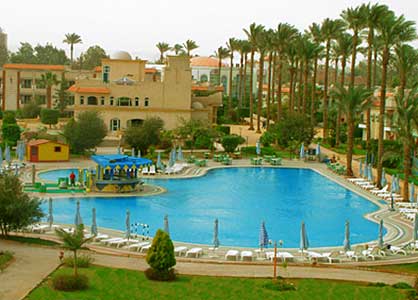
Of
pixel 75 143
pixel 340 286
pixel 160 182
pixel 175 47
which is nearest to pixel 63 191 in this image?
pixel 160 182

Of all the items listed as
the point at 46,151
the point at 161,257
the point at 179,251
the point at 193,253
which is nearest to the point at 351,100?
the point at 46,151

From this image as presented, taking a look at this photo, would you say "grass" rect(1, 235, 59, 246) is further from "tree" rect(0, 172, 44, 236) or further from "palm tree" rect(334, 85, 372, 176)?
"palm tree" rect(334, 85, 372, 176)

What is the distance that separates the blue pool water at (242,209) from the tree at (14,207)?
578 cm

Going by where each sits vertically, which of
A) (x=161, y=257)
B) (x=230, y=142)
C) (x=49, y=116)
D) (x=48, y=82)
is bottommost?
(x=161, y=257)

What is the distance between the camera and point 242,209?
3312cm

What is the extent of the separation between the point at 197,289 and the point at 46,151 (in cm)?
3078

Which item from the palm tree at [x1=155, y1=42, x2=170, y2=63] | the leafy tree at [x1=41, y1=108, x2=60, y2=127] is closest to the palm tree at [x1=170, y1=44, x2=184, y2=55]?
the palm tree at [x1=155, y1=42, x2=170, y2=63]

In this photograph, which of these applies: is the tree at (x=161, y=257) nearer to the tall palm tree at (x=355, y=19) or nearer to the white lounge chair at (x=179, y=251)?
the white lounge chair at (x=179, y=251)

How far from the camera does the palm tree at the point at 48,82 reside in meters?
76.7

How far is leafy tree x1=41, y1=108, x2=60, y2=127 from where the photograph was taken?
68.8 m

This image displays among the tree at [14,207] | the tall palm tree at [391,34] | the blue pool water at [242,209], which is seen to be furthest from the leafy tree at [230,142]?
the tree at [14,207]

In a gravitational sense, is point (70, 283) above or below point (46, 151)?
below

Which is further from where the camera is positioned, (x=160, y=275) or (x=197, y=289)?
(x=160, y=275)

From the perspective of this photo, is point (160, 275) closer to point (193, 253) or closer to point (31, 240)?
point (193, 253)
